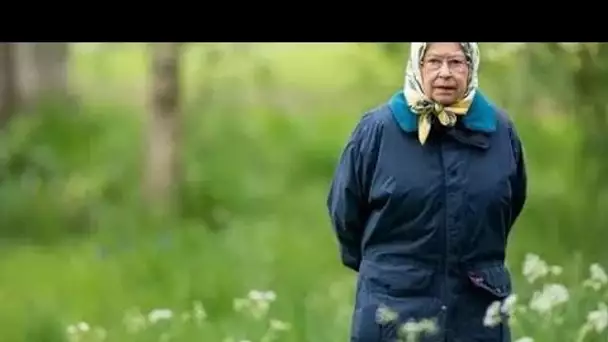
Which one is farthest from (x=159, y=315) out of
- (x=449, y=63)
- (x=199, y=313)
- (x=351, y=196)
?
(x=449, y=63)

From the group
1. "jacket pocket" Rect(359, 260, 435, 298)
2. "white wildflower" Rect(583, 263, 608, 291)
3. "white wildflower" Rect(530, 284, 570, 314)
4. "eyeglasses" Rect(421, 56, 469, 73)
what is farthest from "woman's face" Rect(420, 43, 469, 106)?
"white wildflower" Rect(583, 263, 608, 291)

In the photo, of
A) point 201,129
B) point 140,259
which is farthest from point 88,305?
point 201,129

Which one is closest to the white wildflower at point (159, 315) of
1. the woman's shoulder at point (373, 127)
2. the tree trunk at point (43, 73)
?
the woman's shoulder at point (373, 127)

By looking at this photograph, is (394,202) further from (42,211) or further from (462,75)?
(42,211)

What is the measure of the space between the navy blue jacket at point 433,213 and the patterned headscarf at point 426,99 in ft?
0.04

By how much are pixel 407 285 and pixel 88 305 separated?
1.21 metres

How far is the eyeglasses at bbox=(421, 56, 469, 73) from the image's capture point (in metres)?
1.97

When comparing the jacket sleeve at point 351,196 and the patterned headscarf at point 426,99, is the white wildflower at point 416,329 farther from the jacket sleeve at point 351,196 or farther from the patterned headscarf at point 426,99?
the patterned headscarf at point 426,99

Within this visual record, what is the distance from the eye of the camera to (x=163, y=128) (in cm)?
370

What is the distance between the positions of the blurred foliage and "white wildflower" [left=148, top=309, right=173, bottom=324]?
3.7 inches

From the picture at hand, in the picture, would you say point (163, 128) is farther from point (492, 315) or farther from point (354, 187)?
point (492, 315)

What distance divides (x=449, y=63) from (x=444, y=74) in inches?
0.9

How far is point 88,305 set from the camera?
2967 mm
